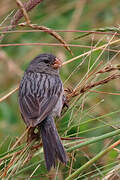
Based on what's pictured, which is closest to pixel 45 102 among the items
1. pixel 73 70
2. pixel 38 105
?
pixel 38 105

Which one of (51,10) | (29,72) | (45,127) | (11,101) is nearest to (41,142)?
(45,127)

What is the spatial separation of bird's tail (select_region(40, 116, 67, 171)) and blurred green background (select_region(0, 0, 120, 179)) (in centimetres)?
8

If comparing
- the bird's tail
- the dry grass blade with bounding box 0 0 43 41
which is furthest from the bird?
the dry grass blade with bounding box 0 0 43 41

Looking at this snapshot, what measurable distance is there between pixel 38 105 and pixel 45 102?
3.9 inches

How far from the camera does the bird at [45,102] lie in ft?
10.5

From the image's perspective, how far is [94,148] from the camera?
3.19 meters

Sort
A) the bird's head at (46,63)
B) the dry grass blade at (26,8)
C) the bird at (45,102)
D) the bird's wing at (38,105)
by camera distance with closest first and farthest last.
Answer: the dry grass blade at (26,8) < the bird at (45,102) < the bird's wing at (38,105) < the bird's head at (46,63)

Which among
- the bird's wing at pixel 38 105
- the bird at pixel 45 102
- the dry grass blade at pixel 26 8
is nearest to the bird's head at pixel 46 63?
the bird at pixel 45 102

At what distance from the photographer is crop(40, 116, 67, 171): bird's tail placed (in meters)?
3.01

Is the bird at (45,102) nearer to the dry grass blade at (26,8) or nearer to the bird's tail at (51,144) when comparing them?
the bird's tail at (51,144)

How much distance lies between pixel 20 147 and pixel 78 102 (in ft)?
1.74

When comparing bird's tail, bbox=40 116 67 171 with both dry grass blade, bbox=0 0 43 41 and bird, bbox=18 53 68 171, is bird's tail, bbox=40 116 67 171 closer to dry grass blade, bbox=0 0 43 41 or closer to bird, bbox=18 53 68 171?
bird, bbox=18 53 68 171

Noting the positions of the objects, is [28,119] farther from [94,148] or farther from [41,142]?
[94,148]

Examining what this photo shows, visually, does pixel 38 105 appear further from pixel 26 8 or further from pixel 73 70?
pixel 26 8
